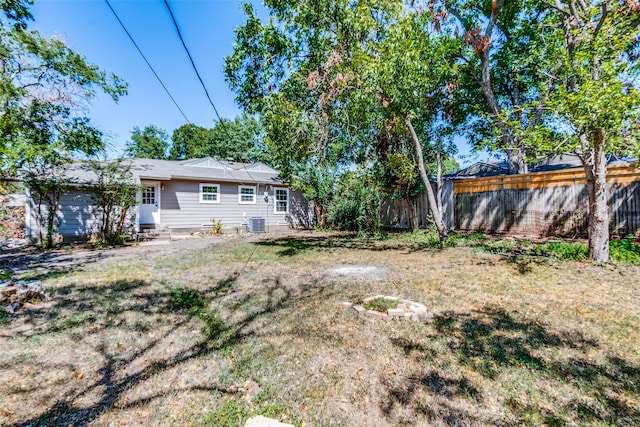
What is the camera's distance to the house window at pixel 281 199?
16234 millimetres

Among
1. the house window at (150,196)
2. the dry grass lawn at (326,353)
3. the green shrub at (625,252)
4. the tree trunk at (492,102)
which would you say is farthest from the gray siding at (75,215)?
the green shrub at (625,252)

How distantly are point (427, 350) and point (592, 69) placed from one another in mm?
6702

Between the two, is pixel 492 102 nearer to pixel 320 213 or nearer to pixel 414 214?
pixel 414 214

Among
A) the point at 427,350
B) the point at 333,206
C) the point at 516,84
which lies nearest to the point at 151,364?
the point at 427,350

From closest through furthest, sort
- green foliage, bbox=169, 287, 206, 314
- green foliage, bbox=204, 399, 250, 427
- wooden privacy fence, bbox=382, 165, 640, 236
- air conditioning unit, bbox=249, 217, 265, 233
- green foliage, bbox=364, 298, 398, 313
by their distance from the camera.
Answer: green foliage, bbox=204, 399, 250, 427 < green foliage, bbox=364, 298, 398, 313 < green foliage, bbox=169, 287, 206, 314 < wooden privacy fence, bbox=382, 165, 640, 236 < air conditioning unit, bbox=249, 217, 265, 233

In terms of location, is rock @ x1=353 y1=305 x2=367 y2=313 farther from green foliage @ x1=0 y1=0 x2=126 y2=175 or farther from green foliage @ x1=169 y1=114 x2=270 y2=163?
green foliage @ x1=169 y1=114 x2=270 y2=163

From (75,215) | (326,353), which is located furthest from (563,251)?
(75,215)

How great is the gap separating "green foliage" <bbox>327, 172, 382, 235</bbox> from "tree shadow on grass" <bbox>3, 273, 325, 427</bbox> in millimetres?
6725

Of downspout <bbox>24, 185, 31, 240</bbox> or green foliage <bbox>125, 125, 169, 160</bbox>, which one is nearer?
downspout <bbox>24, 185, 31, 240</bbox>

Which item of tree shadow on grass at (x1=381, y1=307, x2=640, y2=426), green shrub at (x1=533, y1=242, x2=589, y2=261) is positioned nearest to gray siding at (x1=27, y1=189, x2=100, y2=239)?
tree shadow on grass at (x1=381, y1=307, x2=640, y2=426)

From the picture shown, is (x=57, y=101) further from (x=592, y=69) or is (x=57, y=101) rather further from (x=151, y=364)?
(x=592, y=69)

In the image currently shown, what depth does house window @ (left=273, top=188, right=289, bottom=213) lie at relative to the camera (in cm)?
1623

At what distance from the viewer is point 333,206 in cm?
1475

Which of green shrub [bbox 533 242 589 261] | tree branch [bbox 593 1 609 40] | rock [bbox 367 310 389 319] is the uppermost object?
tree branch [bbox 593 1 609 40]
